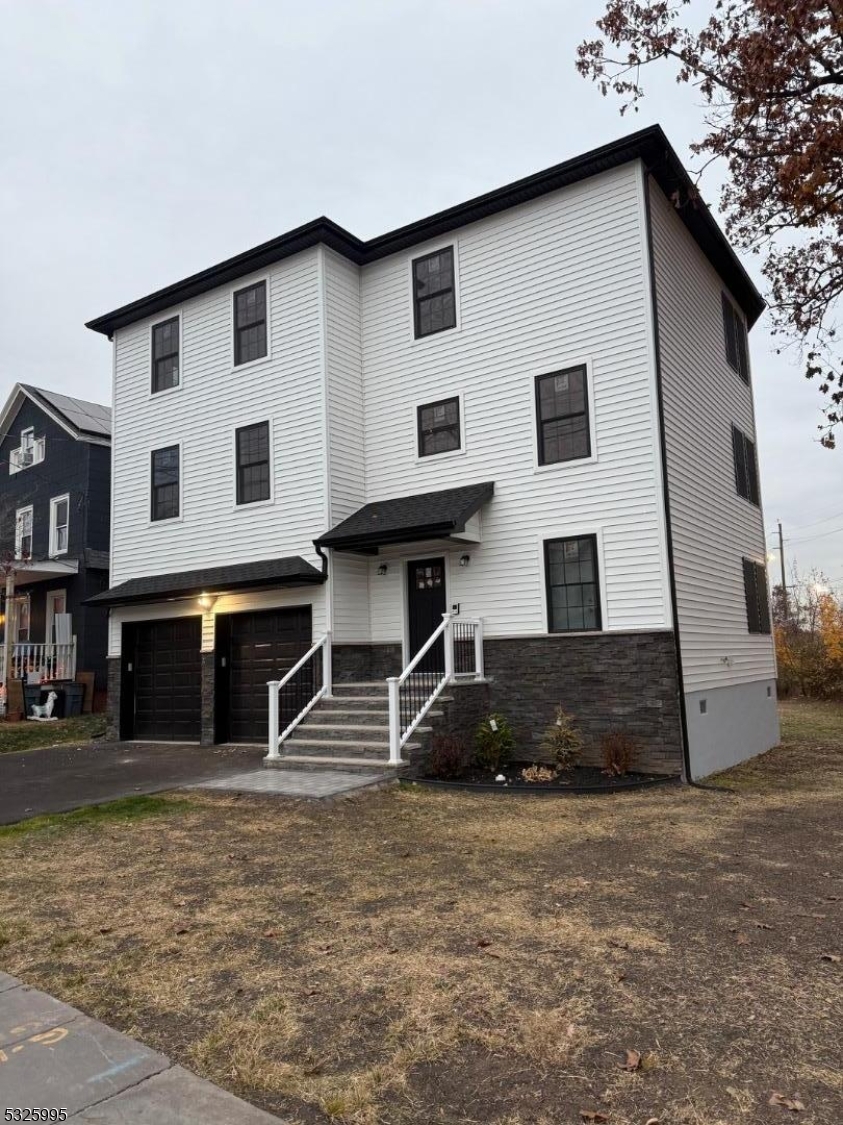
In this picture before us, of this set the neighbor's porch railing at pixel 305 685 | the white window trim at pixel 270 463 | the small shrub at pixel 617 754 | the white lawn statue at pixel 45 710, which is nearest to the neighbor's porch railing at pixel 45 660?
the white lawn statue at pixel 45 710

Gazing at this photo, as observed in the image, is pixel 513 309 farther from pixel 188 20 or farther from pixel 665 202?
pixel 188 20

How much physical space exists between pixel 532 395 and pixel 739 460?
5.29 meters

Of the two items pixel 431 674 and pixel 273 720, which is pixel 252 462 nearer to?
pixel 273 720

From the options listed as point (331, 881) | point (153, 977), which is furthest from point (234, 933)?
point (331, 881)

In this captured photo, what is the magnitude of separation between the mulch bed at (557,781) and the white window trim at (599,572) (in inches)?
75.9

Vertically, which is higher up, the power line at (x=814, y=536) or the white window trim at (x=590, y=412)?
the power line at (x=814, y=536)

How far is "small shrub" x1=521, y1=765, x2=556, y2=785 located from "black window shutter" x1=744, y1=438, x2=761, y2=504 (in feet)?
26.3

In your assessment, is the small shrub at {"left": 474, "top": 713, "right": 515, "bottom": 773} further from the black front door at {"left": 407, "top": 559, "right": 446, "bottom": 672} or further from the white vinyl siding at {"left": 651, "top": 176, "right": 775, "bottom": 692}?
the white vinyl siding at {"left": 651, "top": 176, "right": 775, "bottom": 692}

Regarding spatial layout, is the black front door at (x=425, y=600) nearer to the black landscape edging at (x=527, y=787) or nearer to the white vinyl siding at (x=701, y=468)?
the black landscape edging at (x=527, y=787)

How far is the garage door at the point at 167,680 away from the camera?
48.6 ft

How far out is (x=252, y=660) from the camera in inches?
552

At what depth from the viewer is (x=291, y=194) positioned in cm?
9012

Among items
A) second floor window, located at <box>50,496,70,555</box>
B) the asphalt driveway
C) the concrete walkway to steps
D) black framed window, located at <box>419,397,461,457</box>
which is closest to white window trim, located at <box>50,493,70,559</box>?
second floor window, located at <box>50,496,70,555</box>

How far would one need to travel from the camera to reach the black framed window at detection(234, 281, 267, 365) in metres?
14.5
